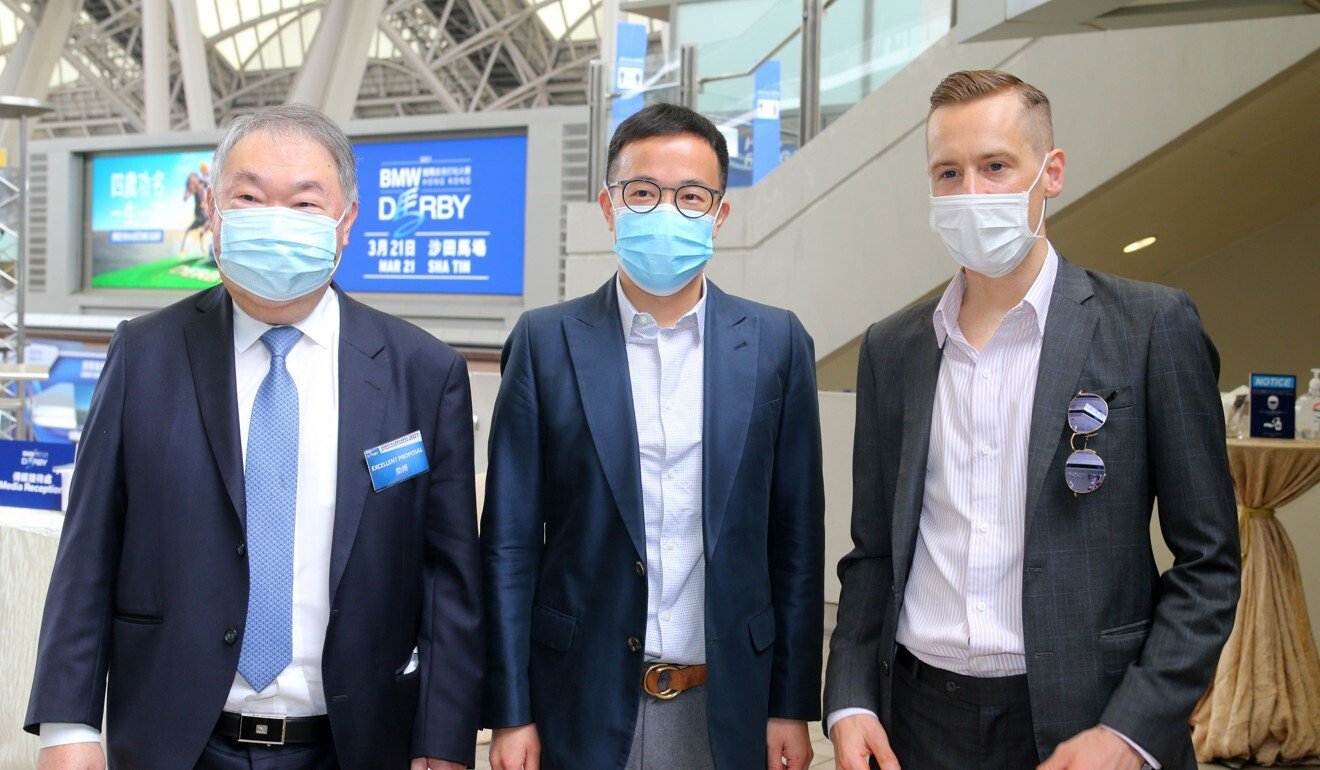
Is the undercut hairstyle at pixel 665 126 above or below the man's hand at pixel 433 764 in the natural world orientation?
above

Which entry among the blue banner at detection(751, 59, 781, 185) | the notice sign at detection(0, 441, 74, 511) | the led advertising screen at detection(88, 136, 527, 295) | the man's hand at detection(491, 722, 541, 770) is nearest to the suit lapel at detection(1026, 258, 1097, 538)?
the man's hand at detection(491, 722, 541, 770)

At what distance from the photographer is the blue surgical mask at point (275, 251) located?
6.31 ft

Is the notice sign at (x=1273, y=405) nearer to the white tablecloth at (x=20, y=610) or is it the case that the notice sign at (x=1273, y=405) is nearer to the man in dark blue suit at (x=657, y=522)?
the man in dark blue suit at (x=657, y=522)

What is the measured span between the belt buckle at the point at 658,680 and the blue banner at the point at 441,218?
10.7m

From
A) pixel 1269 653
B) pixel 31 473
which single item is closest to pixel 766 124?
pixel 1269 653

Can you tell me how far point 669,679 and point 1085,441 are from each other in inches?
33.8

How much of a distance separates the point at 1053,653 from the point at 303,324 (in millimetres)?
1399

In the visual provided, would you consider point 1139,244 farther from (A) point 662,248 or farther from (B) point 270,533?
(B) point 270,533

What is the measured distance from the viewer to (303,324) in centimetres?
202

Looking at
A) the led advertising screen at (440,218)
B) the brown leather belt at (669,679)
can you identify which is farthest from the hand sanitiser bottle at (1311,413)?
the led advertising screen at (440,218)

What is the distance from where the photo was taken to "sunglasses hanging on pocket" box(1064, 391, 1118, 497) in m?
1.77

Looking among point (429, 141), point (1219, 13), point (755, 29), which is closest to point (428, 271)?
point (429, 141)

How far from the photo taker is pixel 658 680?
208cm

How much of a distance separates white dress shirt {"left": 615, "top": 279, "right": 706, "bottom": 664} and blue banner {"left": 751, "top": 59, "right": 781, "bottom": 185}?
5249mm
